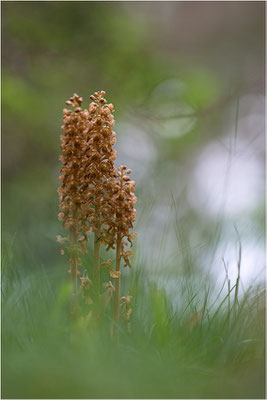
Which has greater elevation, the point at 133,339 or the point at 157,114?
the point at 157,114

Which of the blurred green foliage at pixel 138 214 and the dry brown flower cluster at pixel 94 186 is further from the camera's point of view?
the dry brown flower cluster at pixel 94 186

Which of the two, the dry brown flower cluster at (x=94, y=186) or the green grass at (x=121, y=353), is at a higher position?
the dry brown flower cluster at (x=94, y=186)

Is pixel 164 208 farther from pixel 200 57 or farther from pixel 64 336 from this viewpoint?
pixel 200 57

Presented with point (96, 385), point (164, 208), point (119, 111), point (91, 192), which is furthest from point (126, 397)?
point (119, 111)

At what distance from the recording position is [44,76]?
8.43ft

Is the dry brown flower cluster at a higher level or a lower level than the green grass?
higher

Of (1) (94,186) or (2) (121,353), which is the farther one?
(1) (94,186)

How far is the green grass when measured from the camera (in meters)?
0.49

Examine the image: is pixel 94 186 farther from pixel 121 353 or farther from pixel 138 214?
pixel 138 214

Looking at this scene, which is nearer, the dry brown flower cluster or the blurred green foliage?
the blurred green foliage

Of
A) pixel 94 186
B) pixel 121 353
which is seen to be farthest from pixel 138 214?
pixel 121 353

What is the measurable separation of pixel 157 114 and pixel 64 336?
7.80 ft

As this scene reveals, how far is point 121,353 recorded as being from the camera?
0.60 m

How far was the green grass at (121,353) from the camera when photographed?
0.49 metres
